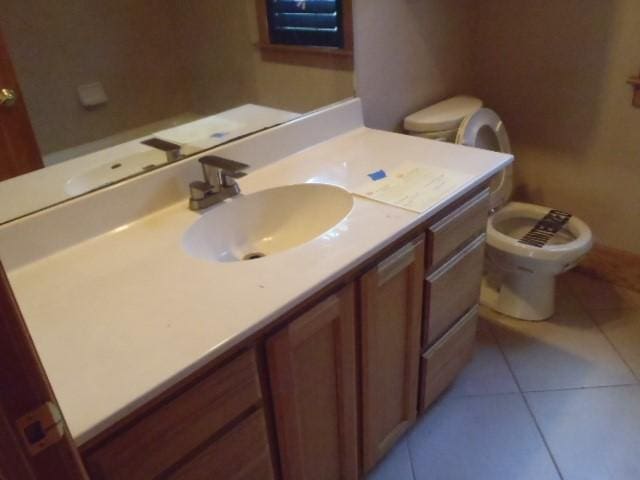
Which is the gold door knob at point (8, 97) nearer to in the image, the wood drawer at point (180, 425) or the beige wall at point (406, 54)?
the wood drawer at point (180, 425)

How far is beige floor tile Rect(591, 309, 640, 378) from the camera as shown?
1978 mm

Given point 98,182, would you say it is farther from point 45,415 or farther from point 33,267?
point 45,415

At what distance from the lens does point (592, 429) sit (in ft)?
5.58

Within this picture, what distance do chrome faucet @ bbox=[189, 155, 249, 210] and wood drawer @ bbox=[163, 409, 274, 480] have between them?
549mm

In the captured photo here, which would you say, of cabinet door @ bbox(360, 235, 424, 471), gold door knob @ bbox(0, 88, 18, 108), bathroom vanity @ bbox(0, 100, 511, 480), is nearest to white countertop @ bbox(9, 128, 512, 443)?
bathroom vanity @ bbox(0, 100, 511, 480)

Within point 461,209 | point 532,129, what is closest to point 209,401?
point 461,209

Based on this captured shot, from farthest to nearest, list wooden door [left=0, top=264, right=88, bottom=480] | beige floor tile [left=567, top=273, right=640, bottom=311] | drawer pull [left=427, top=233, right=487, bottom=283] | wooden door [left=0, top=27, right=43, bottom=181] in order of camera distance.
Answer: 1. beige floor tile [left=567, top=273, right=640, bottom=311]
2. drawer pull [left=427, top=233, right=487, bottom=283]
3. wooden door [left=0, top=27, right=43, bottom=181]
4. wooden door [left=0, top=264, right=88, bottom=480]

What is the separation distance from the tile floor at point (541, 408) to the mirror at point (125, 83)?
113cm

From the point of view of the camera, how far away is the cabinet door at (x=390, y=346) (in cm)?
123

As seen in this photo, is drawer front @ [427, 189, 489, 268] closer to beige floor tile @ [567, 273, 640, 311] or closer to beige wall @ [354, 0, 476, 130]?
beige wall @ [354, 0, 476, 130]

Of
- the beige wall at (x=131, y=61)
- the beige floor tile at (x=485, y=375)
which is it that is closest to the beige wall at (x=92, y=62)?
the beige wall at (x=131, y=61)

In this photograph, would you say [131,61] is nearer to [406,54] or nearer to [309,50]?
[309,50]

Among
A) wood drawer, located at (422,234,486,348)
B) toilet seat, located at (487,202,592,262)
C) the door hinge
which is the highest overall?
the door hinge

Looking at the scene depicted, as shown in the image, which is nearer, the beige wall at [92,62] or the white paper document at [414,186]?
the beige wall at [92,62]
